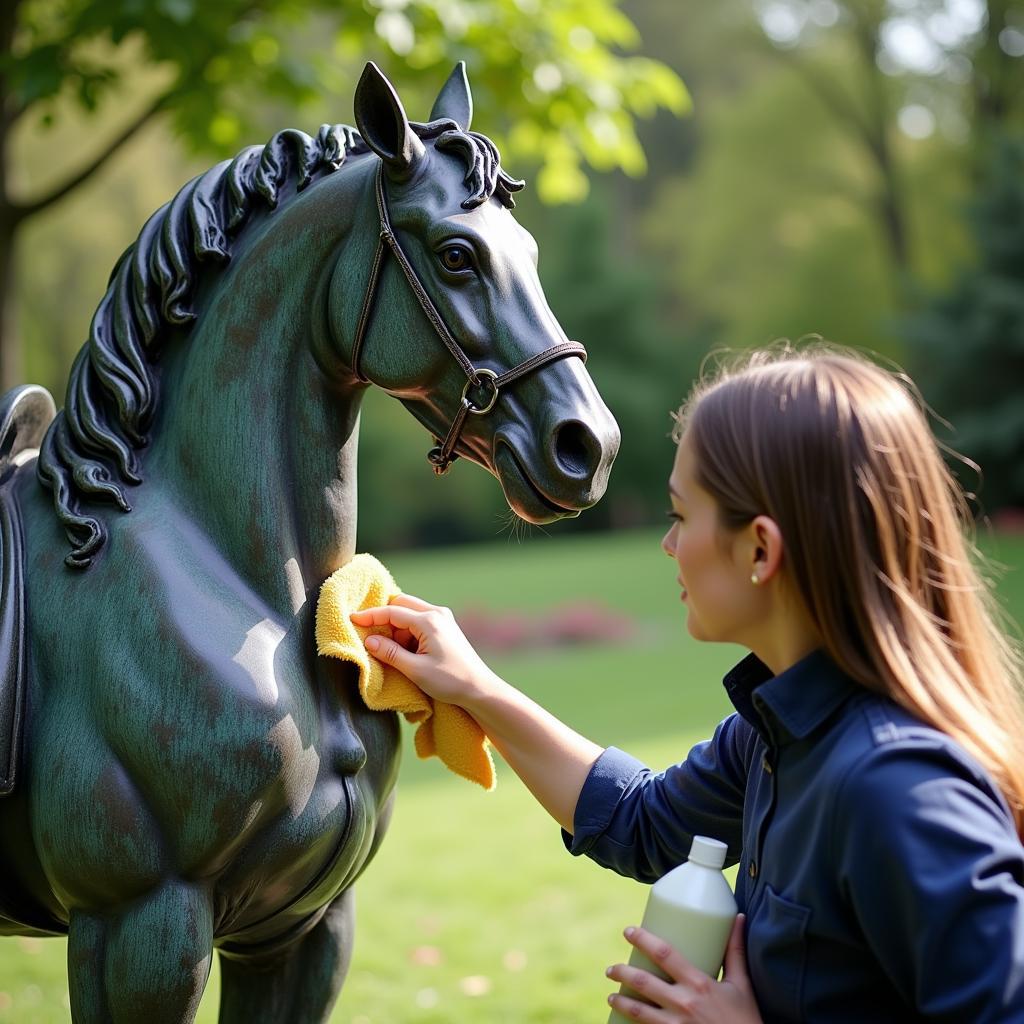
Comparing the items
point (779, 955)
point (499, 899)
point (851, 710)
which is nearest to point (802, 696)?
point (851, 710)

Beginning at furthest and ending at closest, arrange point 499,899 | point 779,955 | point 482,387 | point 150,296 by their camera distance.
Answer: point 499,899, point 150,296, point 482,387, point 779,955

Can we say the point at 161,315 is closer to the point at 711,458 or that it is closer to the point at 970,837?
the point at 711,458

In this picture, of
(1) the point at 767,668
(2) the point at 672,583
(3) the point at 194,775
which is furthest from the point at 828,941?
(2) the point at 672,583

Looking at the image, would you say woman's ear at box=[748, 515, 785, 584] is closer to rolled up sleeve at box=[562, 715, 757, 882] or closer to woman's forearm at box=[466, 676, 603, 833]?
rolled up sleeve at box=[562, 715, 757, 882]

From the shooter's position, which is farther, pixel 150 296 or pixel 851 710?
pixel 150 296

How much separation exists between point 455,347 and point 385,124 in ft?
1.13

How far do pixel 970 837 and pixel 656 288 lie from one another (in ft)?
90.8

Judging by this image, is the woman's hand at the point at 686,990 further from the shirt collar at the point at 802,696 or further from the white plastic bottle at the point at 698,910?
the shirt collar at the point at 802,696

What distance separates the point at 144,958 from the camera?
5.24 feet

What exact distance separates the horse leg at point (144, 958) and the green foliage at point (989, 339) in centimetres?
1601

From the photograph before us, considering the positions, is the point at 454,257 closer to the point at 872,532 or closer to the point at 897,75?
the point at 872,532

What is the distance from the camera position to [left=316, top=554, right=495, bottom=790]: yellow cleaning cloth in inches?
68.4

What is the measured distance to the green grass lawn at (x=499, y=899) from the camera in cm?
387

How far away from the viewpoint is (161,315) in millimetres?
1824
